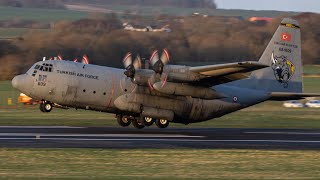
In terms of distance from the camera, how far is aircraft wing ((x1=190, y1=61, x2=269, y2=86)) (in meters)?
31.2

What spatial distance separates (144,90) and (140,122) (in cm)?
211

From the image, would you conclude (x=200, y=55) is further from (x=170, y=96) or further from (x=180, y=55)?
(x=170, y=96)

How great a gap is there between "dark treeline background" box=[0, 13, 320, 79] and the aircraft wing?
19825 millimetres

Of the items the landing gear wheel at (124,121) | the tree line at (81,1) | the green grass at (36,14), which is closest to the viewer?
the landing gear wheel at (124,121)

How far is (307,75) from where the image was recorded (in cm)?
6588

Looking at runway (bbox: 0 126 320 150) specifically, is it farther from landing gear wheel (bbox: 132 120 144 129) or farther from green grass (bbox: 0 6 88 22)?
green grass (bbox: 0 6 88 22)

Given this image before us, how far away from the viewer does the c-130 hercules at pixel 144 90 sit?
33219 millimetres

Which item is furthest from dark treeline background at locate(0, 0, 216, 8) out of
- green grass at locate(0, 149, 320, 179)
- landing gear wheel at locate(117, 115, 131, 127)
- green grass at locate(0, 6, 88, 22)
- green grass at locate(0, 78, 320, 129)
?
green grass at locate(0, 149, 320, 179)

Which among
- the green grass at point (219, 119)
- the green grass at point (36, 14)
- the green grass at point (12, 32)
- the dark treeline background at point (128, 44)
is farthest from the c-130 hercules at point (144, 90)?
the green grass at point (36, 14)

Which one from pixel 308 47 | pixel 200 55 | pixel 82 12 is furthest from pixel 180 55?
pixel 82 12

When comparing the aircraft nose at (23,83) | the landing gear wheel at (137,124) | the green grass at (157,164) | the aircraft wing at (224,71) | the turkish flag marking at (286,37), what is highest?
the turkish flag marking at (286,37)

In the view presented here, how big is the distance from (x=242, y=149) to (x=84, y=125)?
12.6 meters

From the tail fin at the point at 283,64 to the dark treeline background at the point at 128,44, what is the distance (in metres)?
17.6

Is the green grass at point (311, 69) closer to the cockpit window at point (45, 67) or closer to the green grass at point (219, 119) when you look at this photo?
the green grass at point (219, 119)
